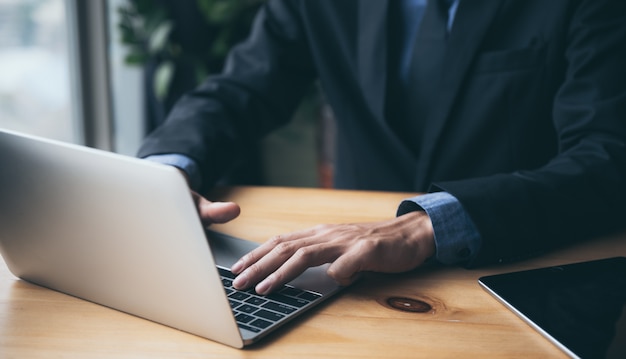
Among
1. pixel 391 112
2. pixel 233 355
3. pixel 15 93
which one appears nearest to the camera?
pixel 233 355

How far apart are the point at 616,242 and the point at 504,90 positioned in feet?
1.49

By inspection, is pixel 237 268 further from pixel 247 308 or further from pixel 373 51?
pixel 373 51

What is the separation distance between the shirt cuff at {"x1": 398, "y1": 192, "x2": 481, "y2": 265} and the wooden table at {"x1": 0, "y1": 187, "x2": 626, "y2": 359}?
0.07ft

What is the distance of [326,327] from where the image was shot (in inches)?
22.9

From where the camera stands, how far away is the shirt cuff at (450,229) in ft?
2.44

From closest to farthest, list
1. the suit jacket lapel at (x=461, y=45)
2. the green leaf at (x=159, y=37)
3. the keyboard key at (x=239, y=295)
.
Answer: the keyboard key at (x=239, y=295) → the suit jacket lapel at (x=461, y=45) → the green leaf at (x=159, y=37)

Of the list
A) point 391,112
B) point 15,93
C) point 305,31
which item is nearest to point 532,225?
point 391,112

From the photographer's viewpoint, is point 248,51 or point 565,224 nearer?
point 565,224

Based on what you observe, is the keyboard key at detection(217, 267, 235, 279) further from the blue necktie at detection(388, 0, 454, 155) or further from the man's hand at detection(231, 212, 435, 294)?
the blue necktie at detection(388, 0, 454, 155)

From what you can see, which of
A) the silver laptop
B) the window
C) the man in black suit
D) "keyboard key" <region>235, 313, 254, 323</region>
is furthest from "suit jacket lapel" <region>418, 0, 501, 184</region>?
the window

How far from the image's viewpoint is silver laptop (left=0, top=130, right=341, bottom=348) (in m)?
0.51

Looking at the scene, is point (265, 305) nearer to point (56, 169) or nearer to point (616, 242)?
point (56, 169)

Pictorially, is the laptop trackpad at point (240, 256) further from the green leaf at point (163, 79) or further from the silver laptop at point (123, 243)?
the green leaf at point (163, 79)

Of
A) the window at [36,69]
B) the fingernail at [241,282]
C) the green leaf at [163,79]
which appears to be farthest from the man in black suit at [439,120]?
the green leaf at [163,79]
